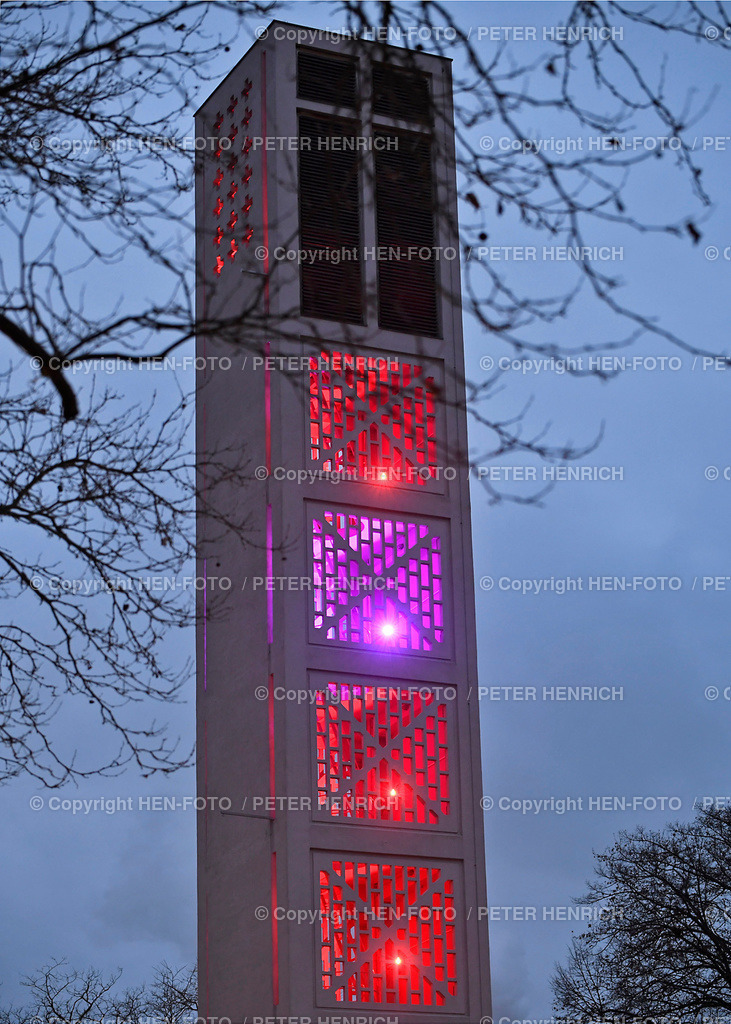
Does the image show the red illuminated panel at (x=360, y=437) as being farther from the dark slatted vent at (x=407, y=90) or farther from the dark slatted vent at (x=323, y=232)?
the dark slatted vent at (x=407, y=90)

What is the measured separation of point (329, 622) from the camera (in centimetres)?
1484

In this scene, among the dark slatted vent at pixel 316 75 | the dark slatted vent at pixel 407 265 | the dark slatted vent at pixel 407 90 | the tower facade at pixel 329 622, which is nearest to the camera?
the dark slatted vent at pixel 407 90

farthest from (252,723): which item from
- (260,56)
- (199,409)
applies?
(260,56)

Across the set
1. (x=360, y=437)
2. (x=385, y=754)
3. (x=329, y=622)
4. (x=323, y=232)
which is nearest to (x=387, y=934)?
(x=385, y=754)

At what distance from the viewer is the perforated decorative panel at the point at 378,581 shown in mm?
14906

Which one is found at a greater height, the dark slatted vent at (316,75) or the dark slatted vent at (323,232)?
the dark slatted vent at (316,75)

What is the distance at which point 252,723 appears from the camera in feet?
48.5

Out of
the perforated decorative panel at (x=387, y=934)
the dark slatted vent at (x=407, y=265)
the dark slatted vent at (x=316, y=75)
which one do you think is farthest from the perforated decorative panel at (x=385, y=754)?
the dark slatted vent at (x=316, y=75)

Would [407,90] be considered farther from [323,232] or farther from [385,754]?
[323,232]

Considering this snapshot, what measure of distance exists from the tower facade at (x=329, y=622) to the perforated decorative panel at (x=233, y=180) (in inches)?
1.3

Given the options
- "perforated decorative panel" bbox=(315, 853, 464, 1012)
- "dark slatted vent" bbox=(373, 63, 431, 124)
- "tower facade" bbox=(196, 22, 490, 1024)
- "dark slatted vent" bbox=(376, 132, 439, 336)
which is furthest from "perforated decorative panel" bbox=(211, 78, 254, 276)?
"dark slatted vent" bbox=(373, 63, 431, 124)

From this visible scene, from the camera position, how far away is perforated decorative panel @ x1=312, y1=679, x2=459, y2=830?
14453mm

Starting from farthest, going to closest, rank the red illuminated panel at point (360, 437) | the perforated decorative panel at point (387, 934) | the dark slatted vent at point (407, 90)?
the red illuminated panel at point (360, 437) → the perforated decorative panel at point (387, 934) → the dark slatted vent at point (407, 90)

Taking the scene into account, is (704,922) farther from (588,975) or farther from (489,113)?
(489,113)
